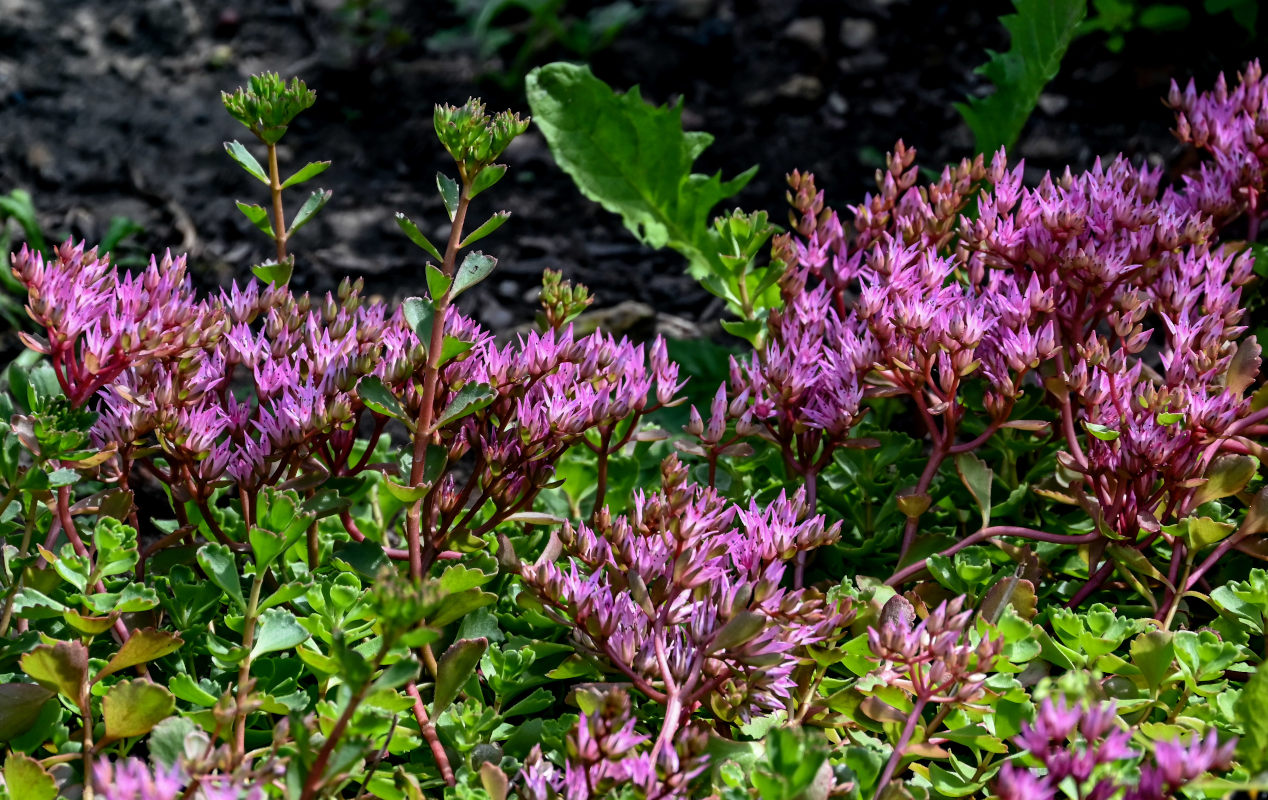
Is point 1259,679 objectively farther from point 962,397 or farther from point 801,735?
point 962,397

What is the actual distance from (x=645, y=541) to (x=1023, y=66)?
7.13 feet

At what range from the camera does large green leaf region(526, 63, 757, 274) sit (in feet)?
10.4

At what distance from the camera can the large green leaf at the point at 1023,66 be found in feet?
10.2

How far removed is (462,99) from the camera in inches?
199

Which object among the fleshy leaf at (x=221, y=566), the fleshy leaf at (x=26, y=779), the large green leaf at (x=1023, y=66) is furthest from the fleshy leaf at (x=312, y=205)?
the large green leaf at (x=1023, y=66)

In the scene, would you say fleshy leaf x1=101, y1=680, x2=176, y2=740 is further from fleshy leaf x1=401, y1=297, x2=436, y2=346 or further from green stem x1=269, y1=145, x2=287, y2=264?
→ green stem x1=269, y1=145, x2=287, y2=264

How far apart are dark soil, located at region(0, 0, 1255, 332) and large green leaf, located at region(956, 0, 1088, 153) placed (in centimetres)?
93

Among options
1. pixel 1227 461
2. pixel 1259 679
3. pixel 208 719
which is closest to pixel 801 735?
pixel 1259 679

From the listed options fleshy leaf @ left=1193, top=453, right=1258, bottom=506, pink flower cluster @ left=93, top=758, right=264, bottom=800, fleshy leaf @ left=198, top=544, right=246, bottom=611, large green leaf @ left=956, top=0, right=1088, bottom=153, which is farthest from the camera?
large green leaf @ left=956, top=0, right=1088, bottom=153

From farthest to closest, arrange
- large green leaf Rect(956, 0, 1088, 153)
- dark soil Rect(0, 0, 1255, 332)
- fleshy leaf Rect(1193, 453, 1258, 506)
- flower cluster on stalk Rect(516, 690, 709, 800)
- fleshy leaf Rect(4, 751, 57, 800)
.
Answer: dark soil Rect(0, 0, 1255, 332), large green leaf Rect(956, 0, 1088, 153), fleshy leaf Rect(1193, 453, 1258, 506), fleshy leaf Rect(4, 751, 57, 800), flower cluster on stalk Rect(516, 690, 709, 800)

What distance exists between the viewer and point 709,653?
157 centimetres

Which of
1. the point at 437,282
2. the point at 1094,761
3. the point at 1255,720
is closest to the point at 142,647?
the point at 437,282

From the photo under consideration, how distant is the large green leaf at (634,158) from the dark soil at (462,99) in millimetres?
663

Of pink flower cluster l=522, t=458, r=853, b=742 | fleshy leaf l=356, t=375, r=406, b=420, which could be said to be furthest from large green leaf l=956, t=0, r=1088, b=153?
fleshy leaf l=356, t=375, r=406, b=420
